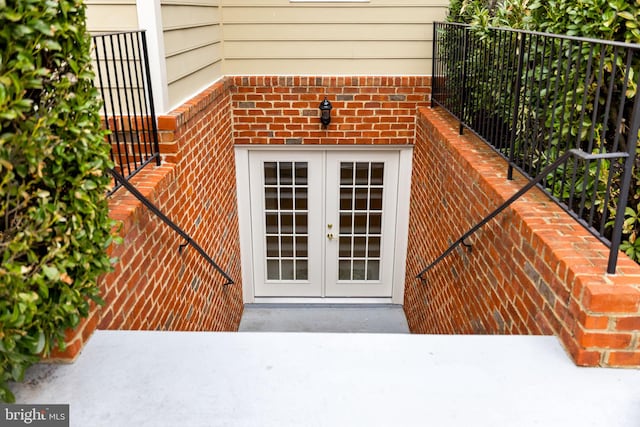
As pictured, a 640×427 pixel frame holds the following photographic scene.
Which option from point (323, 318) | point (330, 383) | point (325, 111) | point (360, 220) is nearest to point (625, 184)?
point (330, 383)

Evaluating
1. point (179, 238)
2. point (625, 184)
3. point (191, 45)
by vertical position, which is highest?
point (191, 45)

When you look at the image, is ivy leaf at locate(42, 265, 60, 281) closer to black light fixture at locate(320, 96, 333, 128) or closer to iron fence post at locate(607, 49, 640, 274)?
iron fence post at locate(607, 49, 640, 274)

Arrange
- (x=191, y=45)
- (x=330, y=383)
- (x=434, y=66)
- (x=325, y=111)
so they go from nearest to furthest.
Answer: (x=330, y=383) → (x=191, y=45) → (x=434, y=66) → (x=325, y=111)

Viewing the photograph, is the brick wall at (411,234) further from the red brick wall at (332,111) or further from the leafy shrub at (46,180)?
the leafy shrub at (46,180)

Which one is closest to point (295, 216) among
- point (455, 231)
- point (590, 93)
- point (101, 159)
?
point (455, 231)

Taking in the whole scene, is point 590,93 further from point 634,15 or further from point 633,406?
point 633,406

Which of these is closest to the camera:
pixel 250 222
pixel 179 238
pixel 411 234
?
pixel 179 238

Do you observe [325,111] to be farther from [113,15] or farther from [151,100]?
[113,15]

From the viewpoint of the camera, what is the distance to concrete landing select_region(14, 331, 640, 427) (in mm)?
1940

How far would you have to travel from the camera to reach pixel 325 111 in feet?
19.1

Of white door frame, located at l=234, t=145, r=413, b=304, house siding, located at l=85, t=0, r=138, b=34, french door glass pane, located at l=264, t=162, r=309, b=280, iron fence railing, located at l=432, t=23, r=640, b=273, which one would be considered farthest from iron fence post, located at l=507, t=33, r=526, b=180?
french door glass pane, located at l=264, t=162, r=309, b=280

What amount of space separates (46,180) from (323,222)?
4768mm

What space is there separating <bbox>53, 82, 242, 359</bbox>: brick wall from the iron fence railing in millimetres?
2213

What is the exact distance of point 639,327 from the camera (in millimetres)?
2148
